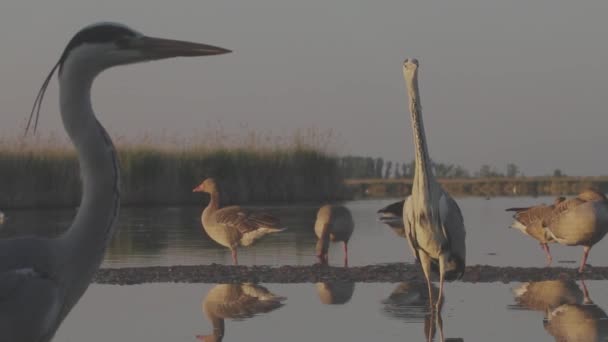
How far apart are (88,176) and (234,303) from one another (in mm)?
5399

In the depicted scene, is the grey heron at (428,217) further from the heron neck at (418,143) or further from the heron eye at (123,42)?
the heron eye at (123,42)

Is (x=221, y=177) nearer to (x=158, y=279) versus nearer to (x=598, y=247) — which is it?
(x=598, y=247)

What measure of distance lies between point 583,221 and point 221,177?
16410mm

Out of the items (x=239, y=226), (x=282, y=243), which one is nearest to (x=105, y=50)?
(x=239, y=226)

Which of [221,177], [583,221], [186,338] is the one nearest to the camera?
[186,338]

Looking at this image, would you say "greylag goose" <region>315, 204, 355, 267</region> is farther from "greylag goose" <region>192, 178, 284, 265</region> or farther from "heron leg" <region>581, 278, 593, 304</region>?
"heron leg" <region>581, 278, 593, 304</region>

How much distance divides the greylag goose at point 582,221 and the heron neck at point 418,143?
435cm

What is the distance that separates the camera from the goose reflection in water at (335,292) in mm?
9852

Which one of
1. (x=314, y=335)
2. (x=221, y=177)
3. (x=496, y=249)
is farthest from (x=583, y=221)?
(x=221, y=177)

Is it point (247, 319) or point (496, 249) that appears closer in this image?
point (247, 319)

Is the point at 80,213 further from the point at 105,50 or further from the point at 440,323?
the point at 440,323

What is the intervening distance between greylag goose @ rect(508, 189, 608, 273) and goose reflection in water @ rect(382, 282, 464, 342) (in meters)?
2.83

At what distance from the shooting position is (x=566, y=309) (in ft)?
29.3

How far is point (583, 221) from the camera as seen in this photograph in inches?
510
